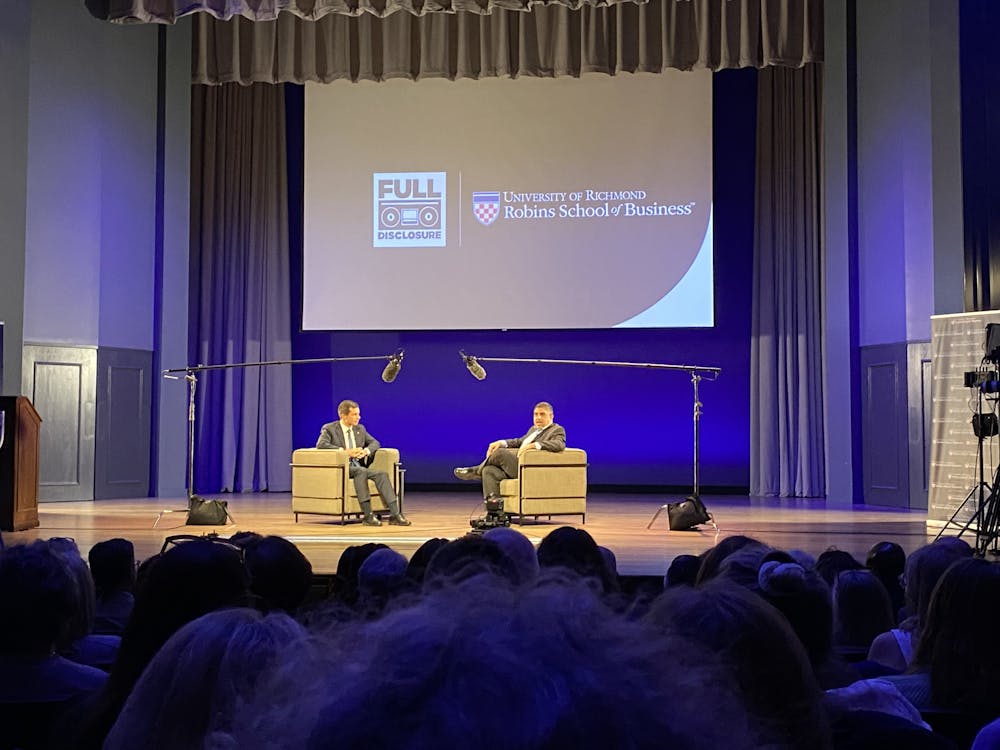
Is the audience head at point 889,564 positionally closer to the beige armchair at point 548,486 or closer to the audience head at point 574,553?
the audience head at point 574,553

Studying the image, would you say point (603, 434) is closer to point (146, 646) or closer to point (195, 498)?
point (195, 498)

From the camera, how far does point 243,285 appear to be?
1148cm

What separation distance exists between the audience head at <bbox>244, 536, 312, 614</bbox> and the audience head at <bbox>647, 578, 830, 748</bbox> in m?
1.99

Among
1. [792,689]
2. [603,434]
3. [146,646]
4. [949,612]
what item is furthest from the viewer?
[603,434]

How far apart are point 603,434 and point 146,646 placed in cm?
988

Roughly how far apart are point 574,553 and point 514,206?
8.11m

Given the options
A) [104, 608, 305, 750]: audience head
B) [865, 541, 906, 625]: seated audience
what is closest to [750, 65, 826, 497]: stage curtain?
[865, 541, 906, 625]: seated audience

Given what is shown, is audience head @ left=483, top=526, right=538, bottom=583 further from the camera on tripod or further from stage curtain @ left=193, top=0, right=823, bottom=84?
stage curtain @ left=193, top=0, right=823, bottom=84

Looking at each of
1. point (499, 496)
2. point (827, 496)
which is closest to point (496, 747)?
point (499, 496)

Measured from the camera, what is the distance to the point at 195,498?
817cm

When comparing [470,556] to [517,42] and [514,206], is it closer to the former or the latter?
[514,206]

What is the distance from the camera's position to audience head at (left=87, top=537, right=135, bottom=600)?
131 inches

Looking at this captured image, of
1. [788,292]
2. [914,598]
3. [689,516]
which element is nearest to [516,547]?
[914,598]

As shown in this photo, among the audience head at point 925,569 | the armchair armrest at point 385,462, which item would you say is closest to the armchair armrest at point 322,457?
the armchair armrest at point 385,462
